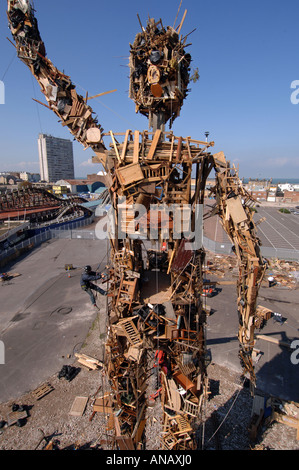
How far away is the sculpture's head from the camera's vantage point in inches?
333

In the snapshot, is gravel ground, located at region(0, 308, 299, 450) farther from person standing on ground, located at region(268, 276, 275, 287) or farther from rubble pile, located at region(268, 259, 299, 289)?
rubble pile, located at region(268, 259, 299, 289)

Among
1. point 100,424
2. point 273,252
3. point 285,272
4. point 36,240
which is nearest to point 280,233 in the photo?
point 273,252

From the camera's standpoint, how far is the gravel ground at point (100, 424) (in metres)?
10.3

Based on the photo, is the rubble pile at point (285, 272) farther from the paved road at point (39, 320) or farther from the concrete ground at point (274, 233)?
the paved road at point (39, 320)

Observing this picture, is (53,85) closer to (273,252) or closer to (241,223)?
(241,223)

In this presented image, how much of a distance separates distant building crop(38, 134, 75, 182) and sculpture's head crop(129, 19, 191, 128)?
193157mm

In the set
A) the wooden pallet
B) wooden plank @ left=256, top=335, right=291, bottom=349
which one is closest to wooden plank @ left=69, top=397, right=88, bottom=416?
the wooden pallet

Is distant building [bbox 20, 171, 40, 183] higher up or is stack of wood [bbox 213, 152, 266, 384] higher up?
distant building [bbox 20, 171, 40, 183]

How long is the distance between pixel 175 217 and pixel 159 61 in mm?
6277

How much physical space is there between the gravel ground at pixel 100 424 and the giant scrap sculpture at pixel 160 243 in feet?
13.9

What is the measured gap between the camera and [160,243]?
6.33 meters

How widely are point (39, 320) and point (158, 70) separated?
62.6 feet

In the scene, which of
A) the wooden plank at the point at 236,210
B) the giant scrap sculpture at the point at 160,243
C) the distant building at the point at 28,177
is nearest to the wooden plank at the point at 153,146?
the giant scrap sculpture at the point at 160,243

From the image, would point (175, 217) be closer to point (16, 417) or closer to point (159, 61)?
point (159, 61)
